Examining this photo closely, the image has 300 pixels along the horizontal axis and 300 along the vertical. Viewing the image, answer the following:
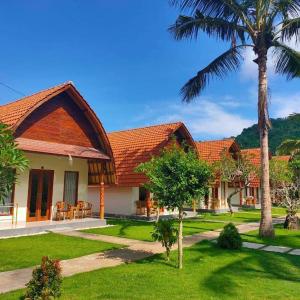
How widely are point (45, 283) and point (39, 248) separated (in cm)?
535

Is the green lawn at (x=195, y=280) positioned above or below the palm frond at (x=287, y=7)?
below

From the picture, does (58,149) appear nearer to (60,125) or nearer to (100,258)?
(60,125)

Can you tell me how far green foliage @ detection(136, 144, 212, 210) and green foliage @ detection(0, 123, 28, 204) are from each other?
406 centimetres

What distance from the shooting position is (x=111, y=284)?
7.45 meters

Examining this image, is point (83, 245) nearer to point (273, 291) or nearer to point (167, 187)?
point (167, 187)

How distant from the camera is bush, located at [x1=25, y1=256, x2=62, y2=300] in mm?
6078

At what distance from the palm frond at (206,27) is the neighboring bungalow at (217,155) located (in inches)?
534

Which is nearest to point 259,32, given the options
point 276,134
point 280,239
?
point 280,239

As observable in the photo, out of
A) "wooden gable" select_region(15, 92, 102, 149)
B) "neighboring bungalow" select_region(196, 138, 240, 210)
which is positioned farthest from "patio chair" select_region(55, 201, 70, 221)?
"neighboring bungalow" select_region(196, 138, 240, 210)

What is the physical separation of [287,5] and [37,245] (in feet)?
42.0

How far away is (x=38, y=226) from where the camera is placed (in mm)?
14445

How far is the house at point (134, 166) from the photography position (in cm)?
2153

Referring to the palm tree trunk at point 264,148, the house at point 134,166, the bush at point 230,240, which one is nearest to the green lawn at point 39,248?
the bush at point 230,240

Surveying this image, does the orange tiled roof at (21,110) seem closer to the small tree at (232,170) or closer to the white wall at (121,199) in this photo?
the white wall at (121,199)
